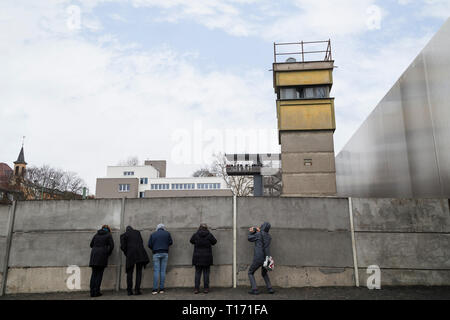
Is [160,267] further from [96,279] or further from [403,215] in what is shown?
[403,215]

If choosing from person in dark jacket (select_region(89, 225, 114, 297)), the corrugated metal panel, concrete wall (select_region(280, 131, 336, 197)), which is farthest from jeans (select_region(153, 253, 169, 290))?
Result: concrete wall (select_region(280, 131, 336, 197))

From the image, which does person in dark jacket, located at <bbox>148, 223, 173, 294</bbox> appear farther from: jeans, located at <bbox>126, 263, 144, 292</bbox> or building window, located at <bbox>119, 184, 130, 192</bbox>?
building window, located at <bbox>119, 184, 130, 192</bbox>

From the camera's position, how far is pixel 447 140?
9.43 meters

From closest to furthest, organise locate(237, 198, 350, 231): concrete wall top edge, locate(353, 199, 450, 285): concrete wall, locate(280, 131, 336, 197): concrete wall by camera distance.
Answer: locate(353, 199, 450, 285): concrete wall < locate(237, 198, 350, 231): concrete wall top edge < locate(280, 131, 336, 197): concrete wall

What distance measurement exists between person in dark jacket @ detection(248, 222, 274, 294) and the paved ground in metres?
0.36

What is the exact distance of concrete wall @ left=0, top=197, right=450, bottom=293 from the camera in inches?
318

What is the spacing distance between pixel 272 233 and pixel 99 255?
14.0ft

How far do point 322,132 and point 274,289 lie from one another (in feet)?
45.3

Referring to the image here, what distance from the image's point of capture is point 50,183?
184ft

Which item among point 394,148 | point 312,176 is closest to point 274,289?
point 394,148

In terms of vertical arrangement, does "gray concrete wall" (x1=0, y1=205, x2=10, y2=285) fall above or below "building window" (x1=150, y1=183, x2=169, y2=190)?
below

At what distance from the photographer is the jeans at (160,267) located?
780cm

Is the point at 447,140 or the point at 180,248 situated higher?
the point at 447,140
